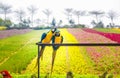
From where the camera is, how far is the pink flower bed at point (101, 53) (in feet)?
15.4

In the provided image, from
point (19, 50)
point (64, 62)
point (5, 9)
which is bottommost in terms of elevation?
point (64, 62)

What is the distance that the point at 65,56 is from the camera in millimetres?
4852

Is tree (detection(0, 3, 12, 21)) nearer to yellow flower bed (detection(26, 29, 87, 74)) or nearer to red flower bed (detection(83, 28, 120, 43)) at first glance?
yellow flower bed (detection(26, 29, 87, 74))

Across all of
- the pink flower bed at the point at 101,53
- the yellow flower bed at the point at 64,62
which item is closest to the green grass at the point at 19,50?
the yellow flower bed at the point at 64,62

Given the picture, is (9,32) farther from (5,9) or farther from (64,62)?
(64,62)

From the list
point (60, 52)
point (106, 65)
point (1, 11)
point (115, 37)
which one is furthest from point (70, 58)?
point (1, 11)

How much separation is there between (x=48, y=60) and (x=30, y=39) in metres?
0.53

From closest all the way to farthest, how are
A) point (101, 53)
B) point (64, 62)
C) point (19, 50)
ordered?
point (64, 62) < point (101, 53) < point (19, 50)

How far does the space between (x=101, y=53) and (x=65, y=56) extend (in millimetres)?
470

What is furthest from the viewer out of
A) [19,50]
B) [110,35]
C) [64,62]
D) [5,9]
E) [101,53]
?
[110,35]

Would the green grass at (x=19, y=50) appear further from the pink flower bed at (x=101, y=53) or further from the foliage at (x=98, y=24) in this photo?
the foliage at (x=98, y=24)

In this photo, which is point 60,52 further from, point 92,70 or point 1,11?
point 1,11

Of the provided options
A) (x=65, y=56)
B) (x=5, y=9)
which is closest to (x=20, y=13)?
(x=5, y=9)

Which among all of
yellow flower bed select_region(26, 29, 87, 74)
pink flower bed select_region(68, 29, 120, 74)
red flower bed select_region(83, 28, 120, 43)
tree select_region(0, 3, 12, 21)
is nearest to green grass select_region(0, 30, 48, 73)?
yellow flower bed select_region(26, 29, 87, 74)
